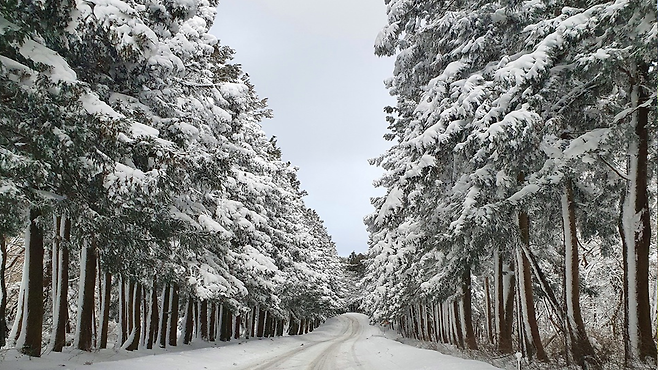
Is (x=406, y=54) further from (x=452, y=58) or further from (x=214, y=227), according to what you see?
(x=214, y=227)

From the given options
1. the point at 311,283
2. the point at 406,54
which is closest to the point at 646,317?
the point at 406,54

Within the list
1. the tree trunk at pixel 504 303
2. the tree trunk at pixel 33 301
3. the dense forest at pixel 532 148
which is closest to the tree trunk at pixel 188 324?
the tree trunk at pixel 33 301

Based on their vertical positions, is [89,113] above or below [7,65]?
below

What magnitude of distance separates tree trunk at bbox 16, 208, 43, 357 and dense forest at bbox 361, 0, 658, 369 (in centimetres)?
817

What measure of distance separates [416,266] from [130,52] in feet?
46.9

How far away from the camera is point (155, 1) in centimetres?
986

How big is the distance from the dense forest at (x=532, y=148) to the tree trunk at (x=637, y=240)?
2cm

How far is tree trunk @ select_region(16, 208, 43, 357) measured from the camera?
9.62m

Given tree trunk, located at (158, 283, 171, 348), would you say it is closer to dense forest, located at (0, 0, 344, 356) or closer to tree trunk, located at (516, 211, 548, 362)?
dense forest, located at (0, 0, 344, 356)

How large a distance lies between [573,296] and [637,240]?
1.95m

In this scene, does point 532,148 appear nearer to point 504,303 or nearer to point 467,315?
point 504,303

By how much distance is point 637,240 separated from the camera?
8234 mm

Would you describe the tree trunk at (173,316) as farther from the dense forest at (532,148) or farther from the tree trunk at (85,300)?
the dense forest at (532,148)

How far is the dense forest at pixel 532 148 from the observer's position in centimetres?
798
